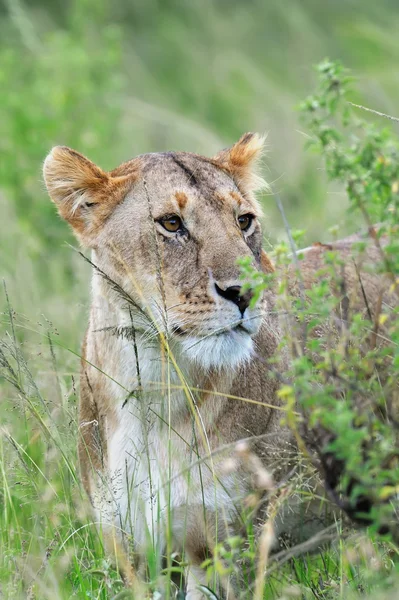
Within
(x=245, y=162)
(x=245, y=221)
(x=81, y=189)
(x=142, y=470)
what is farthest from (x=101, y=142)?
(x=142, y=470)

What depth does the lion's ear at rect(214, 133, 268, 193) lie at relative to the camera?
15.2 feet

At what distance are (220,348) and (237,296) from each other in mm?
229

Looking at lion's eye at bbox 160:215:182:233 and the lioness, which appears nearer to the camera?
the lioness

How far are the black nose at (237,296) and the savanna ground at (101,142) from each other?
1.59 ft

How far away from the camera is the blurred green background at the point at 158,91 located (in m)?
8.38

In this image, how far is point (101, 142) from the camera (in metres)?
8.95

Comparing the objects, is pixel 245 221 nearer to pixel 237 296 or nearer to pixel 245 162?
pixel 245 162

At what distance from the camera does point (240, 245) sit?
3975mm

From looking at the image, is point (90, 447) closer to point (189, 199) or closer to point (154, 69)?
point (189, 199)

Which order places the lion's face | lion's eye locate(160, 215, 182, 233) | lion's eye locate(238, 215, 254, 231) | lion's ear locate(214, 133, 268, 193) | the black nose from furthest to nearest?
lion's ear locate(214, 133, 268, 193) < lion's eye locate(238, 215, 254, 231) < lion's eye locate(160, 215, 182, 233) < the lion's face < the black nose

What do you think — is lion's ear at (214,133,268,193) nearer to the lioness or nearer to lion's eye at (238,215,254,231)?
the lioness

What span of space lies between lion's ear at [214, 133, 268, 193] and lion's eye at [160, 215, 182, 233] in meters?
0.55

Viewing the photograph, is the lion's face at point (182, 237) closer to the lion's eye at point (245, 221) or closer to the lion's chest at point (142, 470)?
the lion's eye at point (245, 221)

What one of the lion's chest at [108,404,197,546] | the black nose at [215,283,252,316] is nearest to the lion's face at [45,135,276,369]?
the black nose at [215,283,252,316]
